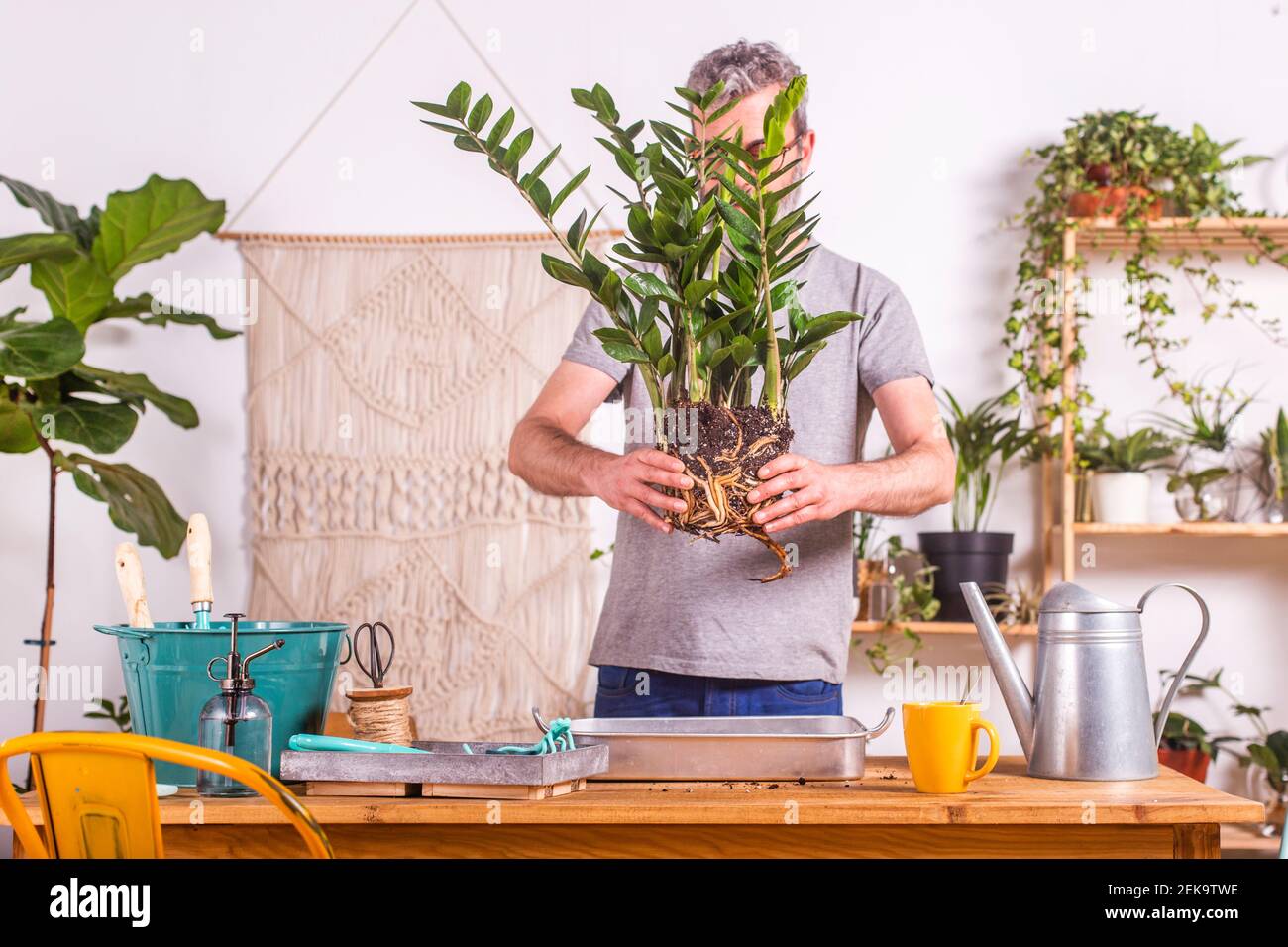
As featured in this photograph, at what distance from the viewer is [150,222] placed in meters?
2.48

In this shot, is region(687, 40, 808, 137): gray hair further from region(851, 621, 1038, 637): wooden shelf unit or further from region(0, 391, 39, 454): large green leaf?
region(0, 391, 39, 454): large green leaf

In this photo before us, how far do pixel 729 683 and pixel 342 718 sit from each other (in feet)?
2.69

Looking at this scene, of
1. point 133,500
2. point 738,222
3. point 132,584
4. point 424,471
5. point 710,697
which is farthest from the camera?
point 424,471

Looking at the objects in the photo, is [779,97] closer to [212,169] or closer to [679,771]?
[679,771]

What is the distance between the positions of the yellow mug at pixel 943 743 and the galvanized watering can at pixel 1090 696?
0.10 metres

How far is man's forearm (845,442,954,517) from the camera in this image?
1346 mm

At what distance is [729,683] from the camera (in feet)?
5.07

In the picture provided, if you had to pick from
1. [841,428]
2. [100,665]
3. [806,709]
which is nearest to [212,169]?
[100,665]

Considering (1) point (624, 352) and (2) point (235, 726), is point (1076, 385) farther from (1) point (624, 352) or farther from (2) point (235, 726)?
(2) point (235, 726)

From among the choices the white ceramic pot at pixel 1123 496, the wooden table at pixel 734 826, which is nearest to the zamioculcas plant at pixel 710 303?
the wooden table at pixel 734 826

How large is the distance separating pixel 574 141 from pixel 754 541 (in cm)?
151

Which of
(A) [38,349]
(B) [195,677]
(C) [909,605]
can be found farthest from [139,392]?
(C) [909,605]

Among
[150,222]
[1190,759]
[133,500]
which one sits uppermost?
[150,222]

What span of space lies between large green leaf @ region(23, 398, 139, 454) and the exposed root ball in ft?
5.06
